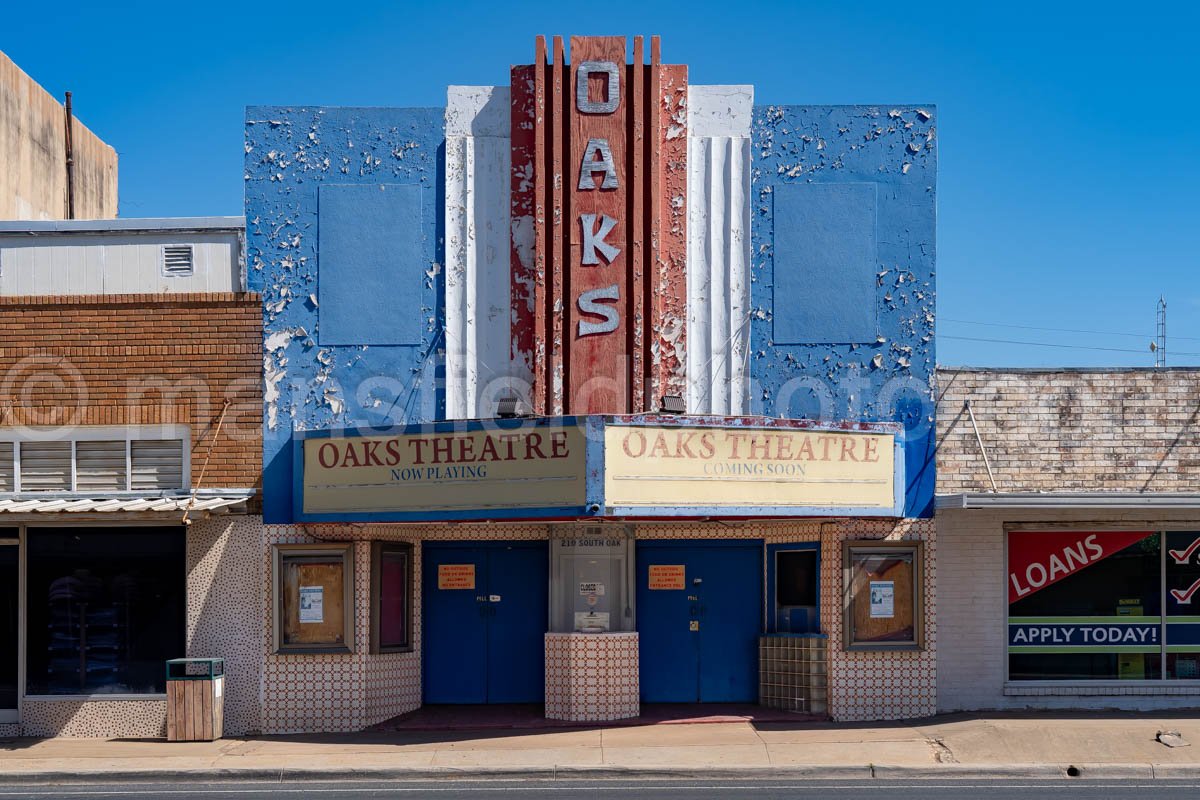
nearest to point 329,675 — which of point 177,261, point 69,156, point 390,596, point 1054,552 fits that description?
point 390,596

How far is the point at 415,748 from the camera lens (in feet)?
48.5

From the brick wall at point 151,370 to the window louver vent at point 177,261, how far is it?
1.46 feet

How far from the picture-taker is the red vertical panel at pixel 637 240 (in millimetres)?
15930

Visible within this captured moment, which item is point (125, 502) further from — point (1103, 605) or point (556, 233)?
point (1103, 605)

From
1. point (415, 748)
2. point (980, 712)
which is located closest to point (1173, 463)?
point (980, 712)

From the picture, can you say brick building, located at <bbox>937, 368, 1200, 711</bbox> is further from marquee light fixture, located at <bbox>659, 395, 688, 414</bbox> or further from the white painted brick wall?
marquee light fixture, located at <bbox>659, 395, 688, 414</bbox>

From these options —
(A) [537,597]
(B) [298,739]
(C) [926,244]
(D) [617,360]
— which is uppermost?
(C) [926,244]

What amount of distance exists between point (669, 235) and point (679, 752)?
21.4ft

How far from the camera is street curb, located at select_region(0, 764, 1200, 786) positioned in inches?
534

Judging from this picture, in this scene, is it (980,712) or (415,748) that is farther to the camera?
(980,712)

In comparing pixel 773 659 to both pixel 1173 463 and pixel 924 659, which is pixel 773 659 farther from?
pixel 1173 463

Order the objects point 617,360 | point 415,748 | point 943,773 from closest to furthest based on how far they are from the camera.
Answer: point 943,773
point 415,748
point 617,360

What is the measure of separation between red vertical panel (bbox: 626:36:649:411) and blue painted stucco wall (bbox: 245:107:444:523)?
2.52m

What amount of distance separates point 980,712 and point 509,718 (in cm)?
617
